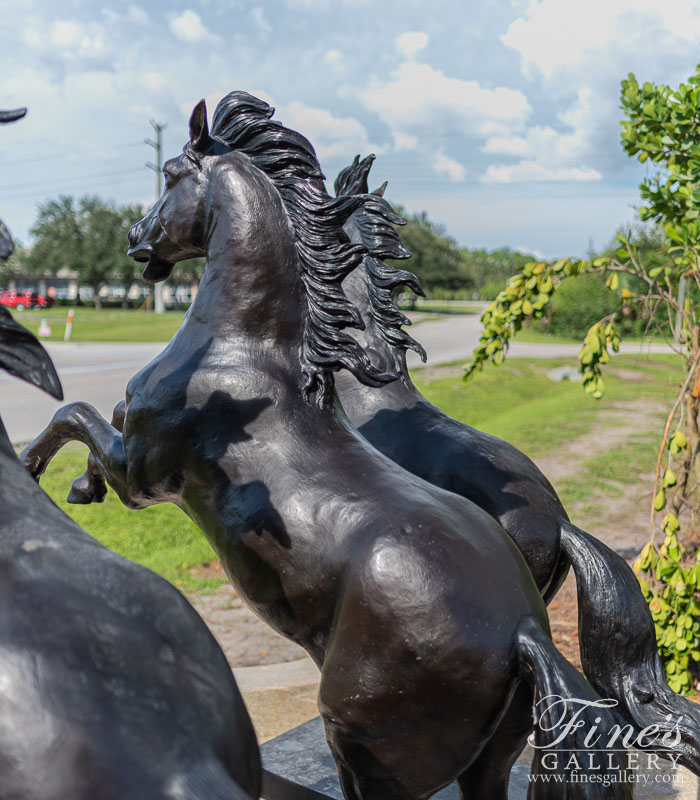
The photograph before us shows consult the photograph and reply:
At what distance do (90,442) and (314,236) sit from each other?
3.76 feet

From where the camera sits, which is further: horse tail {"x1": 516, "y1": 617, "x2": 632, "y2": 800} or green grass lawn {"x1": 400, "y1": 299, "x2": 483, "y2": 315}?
green grass lawn {"x1": 400, "y1": 299, "x2": 483, "y2": 315}

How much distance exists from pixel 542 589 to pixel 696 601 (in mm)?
2243

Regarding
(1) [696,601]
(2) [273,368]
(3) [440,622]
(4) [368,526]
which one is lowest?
(1) [696,601]

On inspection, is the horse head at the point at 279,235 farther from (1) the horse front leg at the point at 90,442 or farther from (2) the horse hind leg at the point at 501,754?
(2) the horse hind leg at the point at 501,754

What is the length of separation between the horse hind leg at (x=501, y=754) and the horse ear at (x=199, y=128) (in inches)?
76.8

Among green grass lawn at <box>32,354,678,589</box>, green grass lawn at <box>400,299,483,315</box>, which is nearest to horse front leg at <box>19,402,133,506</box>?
green grass lawn at <box>32,354,678,589</box>

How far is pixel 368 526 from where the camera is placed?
7.41ft

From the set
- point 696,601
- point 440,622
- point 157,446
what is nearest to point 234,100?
point 157,446

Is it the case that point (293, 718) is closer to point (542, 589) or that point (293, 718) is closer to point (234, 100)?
point (542, 589)

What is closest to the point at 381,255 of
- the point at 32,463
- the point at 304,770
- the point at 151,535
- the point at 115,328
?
the point at 32,463

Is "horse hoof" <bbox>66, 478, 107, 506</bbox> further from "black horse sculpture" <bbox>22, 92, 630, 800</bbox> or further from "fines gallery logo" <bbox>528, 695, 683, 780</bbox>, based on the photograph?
"fines gallery logo" <bbox>528, 695, 683, 780</bbox>

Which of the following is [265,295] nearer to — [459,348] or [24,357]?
[24,357]

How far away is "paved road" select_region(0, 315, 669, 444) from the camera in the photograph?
1230 centimetres

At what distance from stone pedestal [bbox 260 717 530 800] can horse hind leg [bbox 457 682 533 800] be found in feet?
2.47
